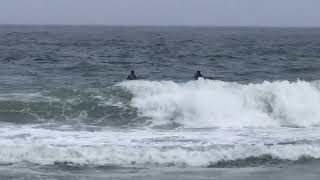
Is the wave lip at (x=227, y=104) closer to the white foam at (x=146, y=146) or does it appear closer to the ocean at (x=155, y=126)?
the ocean at (x=155, y=126)

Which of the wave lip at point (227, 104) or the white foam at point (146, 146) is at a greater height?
the wave lip at point (227, 104)

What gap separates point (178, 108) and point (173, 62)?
65.4 ft

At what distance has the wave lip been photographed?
19.3 m

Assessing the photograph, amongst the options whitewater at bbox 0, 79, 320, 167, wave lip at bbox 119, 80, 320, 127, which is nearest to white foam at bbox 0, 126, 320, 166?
whitewater at bbox 0, 79, 320, 167

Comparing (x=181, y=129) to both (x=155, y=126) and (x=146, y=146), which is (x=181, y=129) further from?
(x=146, y=146)

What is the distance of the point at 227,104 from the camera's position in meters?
20.7

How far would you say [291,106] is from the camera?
2048cm

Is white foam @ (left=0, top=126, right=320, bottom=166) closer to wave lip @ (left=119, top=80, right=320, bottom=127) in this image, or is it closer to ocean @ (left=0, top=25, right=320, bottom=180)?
ocean @ (left=0, top=25, right=320, bottom=180)

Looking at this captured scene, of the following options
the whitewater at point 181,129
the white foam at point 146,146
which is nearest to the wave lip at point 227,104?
the whitewater at point 181,129

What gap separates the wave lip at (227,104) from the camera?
63.4 ft

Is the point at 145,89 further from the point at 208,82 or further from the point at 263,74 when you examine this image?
the point at 263,74

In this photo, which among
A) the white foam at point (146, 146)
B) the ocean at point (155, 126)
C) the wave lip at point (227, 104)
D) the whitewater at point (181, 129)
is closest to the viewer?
the ocean at point (155, 126)

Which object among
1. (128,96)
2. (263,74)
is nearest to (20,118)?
(128,96)

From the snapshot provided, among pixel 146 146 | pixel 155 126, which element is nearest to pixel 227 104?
pixel 155 126
